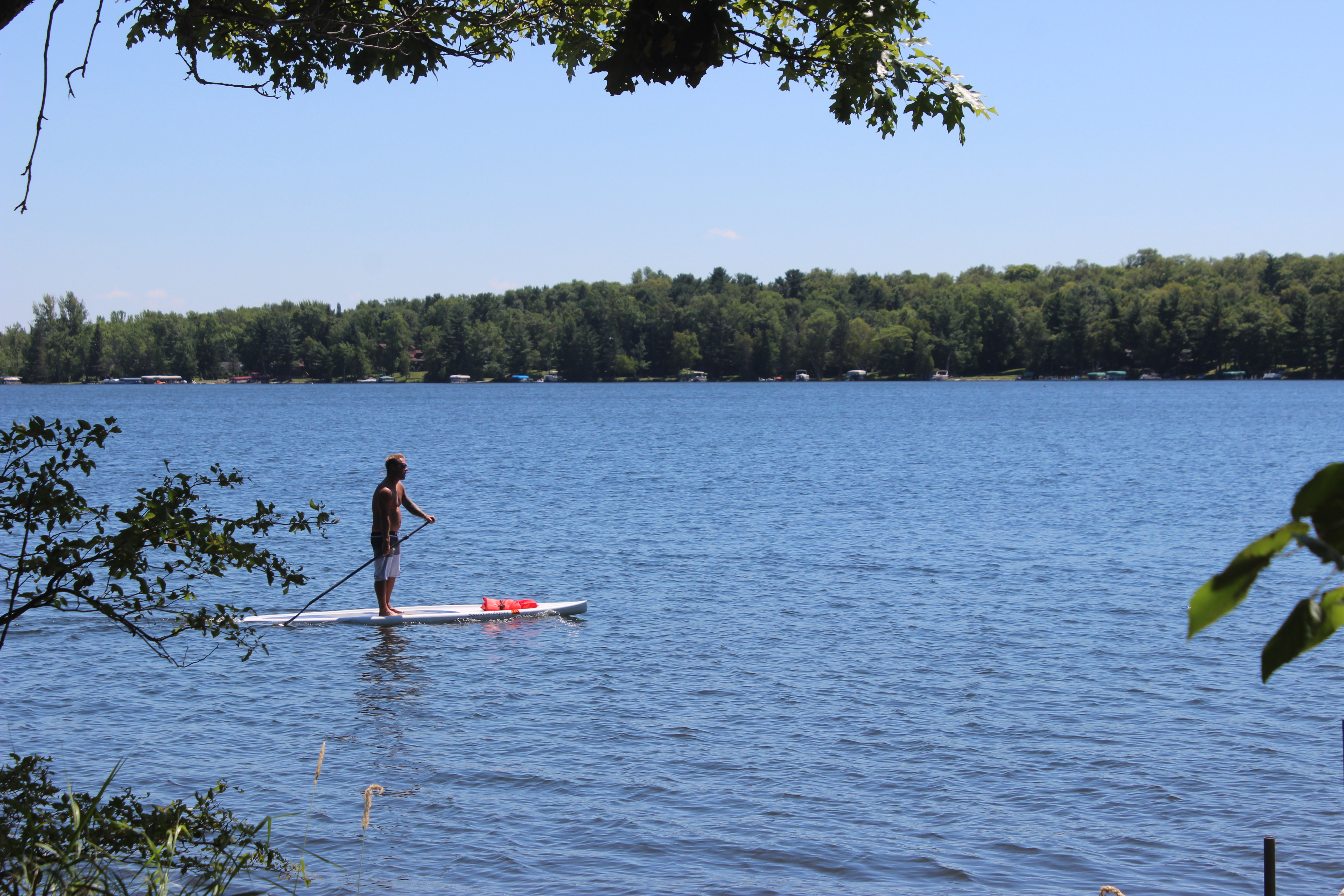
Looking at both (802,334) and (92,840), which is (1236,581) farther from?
(802,334)

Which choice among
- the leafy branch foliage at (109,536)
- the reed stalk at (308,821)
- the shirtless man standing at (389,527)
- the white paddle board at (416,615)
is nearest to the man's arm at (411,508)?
the shirtless man standing at (389,527)

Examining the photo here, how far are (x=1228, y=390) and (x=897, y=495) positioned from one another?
376 ft

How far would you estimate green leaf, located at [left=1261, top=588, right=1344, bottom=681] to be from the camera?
49.2 inches

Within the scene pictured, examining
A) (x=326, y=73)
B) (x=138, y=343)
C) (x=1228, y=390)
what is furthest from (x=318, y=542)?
(x=138, y=343)

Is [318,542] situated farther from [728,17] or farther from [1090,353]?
[1090,353]

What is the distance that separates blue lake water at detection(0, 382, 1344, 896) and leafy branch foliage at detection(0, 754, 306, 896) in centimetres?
216

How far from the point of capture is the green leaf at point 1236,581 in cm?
114

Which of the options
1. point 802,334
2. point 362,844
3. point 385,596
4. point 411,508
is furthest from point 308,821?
point 802,334

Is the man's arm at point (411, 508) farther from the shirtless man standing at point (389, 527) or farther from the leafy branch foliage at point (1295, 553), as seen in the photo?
the leafy branch foliage at point (1295, 553)

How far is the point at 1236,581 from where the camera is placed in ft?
3.86

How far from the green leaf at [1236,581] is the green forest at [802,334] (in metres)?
156

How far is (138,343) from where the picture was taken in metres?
184

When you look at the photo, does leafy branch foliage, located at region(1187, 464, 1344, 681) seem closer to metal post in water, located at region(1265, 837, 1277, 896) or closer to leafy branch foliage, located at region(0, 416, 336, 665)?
metal post in water, located at region(1265, 837, 1277, 896)

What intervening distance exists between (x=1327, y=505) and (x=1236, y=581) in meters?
0.14
